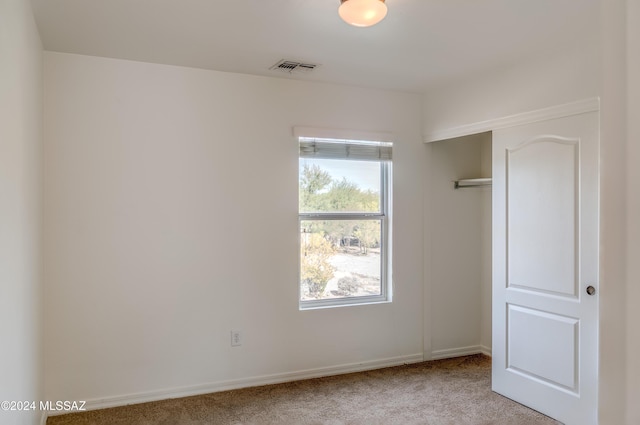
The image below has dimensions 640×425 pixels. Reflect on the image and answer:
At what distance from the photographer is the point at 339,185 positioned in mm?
4004

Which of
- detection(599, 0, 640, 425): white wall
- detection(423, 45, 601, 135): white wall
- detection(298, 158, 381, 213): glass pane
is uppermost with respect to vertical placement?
detection(423, 45, 601, 135): white wall

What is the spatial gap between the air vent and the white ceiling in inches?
2.6

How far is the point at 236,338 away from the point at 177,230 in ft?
3.20

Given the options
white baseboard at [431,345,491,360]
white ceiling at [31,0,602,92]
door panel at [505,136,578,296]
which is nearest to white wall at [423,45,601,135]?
white ceiling at [31,0,602,92]

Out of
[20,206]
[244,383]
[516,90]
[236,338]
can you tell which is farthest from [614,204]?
[244,383]

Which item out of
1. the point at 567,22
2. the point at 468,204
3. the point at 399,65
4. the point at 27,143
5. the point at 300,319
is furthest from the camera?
the point at 468,204

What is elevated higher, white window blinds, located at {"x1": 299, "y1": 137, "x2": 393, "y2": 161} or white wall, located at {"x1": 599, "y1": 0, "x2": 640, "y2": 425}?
white window blinds, located at {"x1": 299, "y1": 137, "x2": 393, "y2": 161}

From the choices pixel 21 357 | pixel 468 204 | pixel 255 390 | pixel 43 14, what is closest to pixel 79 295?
pixel 21 357

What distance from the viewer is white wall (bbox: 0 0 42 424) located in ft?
5.88

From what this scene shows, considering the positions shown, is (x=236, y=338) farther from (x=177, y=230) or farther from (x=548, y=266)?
(x=548, y=266)

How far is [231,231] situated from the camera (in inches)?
141

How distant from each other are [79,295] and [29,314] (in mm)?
701

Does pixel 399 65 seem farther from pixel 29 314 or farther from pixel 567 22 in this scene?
pixel 29 314

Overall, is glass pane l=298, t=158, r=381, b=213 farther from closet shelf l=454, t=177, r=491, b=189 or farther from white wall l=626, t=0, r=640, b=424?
white wall l=626, t=0, r=640, b=424
